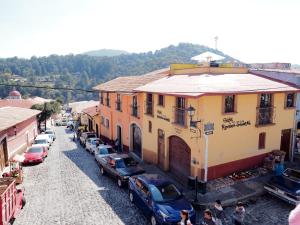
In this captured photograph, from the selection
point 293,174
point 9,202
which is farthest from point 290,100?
point 9,202

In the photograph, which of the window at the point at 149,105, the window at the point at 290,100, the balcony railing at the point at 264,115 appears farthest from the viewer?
the window at the point at 149,105

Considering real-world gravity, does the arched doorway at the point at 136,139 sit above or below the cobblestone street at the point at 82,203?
above

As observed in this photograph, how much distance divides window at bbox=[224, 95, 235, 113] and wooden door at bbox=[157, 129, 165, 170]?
477cm

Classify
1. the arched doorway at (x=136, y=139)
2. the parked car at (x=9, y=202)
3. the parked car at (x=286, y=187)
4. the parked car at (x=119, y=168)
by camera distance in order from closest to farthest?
the parked car at (x=9, y=202) → the parked car at (x=286, y=187) → the parked car at (x=119, y=168) → the arched doorway at (x=136, y=139)

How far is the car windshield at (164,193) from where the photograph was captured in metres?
12.2

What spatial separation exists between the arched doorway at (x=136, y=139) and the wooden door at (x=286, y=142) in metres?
10.7

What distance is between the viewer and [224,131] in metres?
15.6

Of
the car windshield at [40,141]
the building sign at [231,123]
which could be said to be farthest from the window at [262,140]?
the car windshield at [40,141]

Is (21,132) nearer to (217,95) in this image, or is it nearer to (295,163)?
(217,95)

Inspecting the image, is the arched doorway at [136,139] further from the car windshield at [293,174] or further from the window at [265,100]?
the car windshield at [293,174]

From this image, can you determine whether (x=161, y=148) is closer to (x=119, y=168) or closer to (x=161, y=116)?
(x=161, y=116)

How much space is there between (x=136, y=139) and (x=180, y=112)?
750cm

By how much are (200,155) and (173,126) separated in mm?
2870

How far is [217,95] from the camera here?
14.7 m
